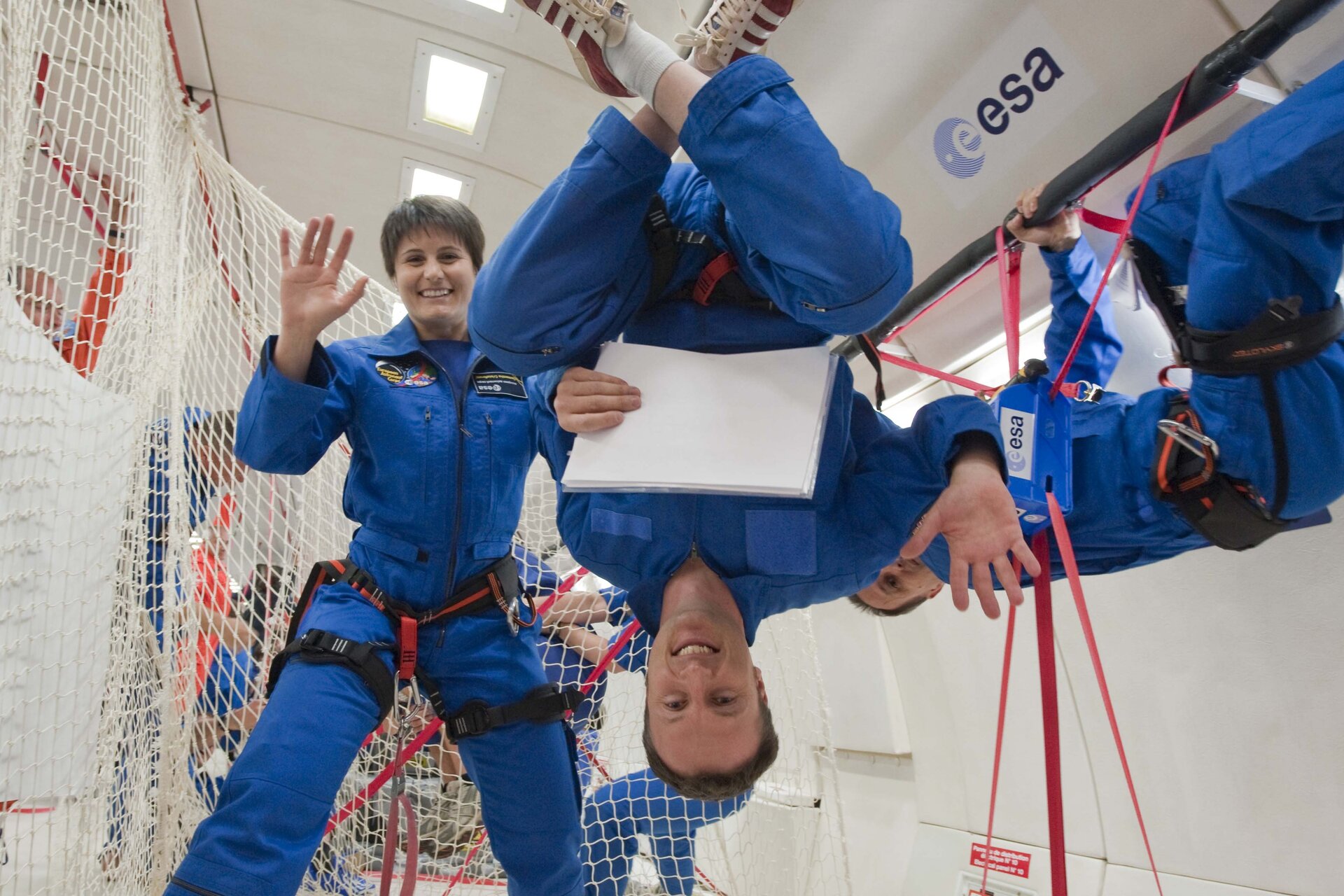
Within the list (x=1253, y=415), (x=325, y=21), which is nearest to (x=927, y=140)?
(x=1253, y=415)

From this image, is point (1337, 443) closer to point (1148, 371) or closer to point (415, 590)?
point (1148, 371)

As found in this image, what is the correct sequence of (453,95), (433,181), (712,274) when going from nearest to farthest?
(712,274) < (453,95) < (433,181)

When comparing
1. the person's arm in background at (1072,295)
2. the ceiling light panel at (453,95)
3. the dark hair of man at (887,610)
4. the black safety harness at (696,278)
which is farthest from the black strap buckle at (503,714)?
the ceiling light panel at (453,95)

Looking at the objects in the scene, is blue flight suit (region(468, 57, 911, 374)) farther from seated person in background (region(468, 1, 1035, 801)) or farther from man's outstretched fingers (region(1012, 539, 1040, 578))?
man's outstretched fingers (region(1012, 539, 1040, 578))

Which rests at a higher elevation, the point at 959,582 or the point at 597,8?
the point at 597,8

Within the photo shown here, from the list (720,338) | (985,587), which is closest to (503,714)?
(720,338)

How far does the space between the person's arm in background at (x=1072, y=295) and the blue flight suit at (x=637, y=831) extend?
4.54 ft

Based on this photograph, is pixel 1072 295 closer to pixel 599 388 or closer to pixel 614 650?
pixel 599 388

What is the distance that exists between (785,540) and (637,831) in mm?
1400

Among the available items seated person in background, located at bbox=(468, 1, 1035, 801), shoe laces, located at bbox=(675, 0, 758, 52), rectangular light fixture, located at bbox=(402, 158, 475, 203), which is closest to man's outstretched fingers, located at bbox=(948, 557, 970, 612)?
seated person in background, located at bbox=(468, 1, 1035, 801)

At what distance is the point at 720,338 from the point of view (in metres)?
1.33

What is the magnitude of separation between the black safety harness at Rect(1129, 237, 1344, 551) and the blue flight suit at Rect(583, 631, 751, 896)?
1.37 m

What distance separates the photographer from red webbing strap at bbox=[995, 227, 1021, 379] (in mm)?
1727

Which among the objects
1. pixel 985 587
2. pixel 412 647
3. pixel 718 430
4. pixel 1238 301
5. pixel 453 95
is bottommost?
Result: pixel 412 647
